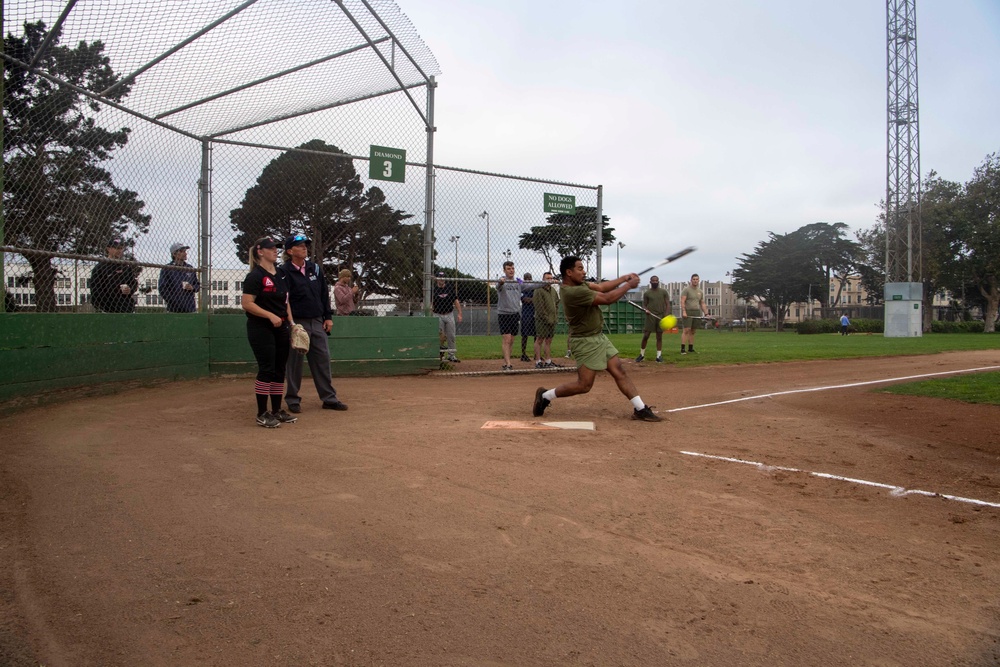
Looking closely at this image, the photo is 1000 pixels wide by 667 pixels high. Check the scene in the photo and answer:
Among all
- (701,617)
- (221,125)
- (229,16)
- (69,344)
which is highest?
(229,16)

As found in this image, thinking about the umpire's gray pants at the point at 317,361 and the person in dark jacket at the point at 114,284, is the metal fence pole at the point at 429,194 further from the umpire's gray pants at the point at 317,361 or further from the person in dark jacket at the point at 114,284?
the person in dark jacket at the point at 114,284

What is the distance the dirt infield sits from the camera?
2430 millimetres

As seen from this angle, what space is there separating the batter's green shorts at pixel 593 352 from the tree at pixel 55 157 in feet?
18.2

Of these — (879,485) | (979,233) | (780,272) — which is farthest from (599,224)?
(780,272)

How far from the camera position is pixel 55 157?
7.08 meters

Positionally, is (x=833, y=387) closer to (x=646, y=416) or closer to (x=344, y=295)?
(x=646, y=416)

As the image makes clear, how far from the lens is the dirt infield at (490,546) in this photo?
243 cm

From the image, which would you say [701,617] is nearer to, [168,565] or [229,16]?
[168,565]

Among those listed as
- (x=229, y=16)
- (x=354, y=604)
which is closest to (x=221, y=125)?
(x=229, y=16)

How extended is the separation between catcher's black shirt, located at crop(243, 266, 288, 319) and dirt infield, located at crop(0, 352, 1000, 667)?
1130 mm

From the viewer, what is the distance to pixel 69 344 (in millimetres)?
7410

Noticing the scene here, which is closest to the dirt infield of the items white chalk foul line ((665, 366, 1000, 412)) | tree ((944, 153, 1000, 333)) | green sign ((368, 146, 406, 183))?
white chalk foul line ((665, 366, 1000, 412))

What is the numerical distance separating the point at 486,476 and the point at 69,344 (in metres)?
5.52

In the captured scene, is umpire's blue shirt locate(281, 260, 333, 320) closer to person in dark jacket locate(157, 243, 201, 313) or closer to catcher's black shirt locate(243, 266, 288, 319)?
catcher's black shirt locate(243, 266, 288, 319)
